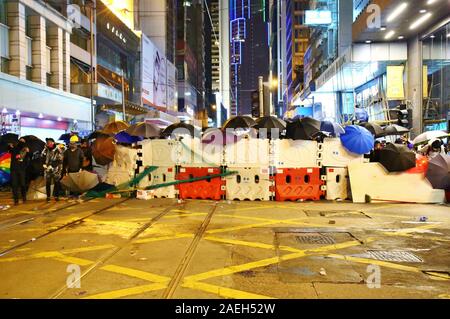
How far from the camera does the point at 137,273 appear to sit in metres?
6.12

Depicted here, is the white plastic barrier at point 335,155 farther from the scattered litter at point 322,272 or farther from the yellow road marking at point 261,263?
the scattered litter at point 322,272

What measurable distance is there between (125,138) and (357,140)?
27.6ft

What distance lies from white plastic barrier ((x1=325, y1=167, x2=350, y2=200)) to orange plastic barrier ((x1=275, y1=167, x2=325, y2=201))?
30 cm

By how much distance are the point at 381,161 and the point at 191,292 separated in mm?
10109

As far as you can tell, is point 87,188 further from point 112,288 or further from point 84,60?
point 84,60

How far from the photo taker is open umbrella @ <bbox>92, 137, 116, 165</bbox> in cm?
1555

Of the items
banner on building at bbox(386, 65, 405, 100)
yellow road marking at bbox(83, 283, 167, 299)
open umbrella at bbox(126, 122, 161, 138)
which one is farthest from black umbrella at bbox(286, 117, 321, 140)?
banner on building at bbox(386, 65, 405, 100)

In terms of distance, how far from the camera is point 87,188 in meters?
14.5

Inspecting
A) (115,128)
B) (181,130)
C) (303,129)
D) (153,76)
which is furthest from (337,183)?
(153,76)

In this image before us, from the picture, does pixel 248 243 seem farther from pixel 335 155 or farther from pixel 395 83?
pixel 395 83

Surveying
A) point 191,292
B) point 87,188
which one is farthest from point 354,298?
point 87,188

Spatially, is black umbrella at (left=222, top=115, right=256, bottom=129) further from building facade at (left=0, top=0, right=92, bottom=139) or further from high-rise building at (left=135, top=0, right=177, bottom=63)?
high-rise building at (left=135, top=0, right=177, bottom=63)

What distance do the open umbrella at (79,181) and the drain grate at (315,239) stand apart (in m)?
8.05
